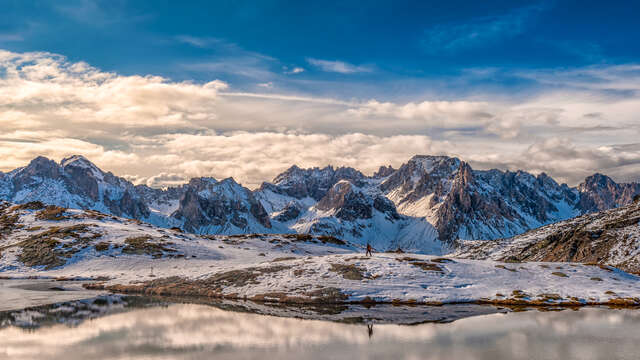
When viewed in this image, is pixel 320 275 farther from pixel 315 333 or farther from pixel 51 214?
pixel 51 214

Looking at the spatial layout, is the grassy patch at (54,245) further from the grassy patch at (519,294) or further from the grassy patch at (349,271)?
the grassy patch at (519,294)

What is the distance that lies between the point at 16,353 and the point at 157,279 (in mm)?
56950

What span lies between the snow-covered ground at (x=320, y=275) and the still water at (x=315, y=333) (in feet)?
29.9

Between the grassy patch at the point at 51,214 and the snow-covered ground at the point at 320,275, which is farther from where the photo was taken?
the grassy patch at the point at 51,214

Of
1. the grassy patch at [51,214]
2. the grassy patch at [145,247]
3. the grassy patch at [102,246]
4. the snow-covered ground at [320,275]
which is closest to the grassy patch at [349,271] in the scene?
the snow-covered ground at [320,275]

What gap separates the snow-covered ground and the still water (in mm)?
9115

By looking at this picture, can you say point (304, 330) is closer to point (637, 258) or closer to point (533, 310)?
point (533, 310)

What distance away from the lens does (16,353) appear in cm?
4103

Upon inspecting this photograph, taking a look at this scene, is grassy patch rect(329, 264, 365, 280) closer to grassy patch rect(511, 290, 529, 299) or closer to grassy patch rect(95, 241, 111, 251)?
grassy patch rect(511, 290, 529, 299)

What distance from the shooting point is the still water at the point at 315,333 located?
A: 4134 cm

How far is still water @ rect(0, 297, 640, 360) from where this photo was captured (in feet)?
136

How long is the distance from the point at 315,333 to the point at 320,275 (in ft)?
119

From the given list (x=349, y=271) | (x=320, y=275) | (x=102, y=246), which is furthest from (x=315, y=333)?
(x=102, y=246)

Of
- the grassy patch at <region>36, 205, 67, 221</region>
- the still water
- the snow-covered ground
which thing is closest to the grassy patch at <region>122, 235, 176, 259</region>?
the snow-covered ground
